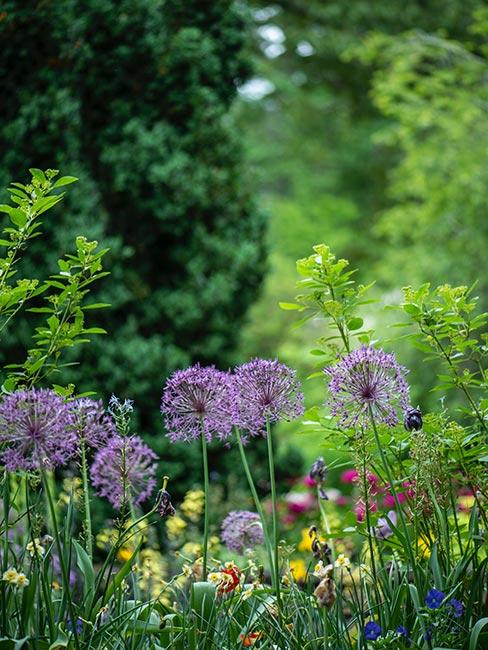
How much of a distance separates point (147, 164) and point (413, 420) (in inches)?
148

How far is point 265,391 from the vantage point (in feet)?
6.33

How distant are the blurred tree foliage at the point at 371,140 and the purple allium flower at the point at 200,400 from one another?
2056 mm

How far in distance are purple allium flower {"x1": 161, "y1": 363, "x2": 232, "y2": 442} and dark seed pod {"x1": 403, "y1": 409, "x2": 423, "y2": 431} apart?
1.39 feet

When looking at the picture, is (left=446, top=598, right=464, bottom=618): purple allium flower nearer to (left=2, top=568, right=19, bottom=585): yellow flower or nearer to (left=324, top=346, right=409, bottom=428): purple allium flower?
(left=324, top=346, right=409, bottom=428): purple allium flower

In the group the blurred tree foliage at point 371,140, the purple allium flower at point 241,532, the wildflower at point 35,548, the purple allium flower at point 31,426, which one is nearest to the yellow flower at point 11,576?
the wildflower at point 35,548

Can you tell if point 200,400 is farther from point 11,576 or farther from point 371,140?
point 371,140

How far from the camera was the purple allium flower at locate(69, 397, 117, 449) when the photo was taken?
1.86 m

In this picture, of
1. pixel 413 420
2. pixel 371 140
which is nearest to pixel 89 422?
pixel 413 420

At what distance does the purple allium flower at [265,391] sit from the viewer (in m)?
1.93

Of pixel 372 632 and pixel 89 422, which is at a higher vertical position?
pixel 89 422

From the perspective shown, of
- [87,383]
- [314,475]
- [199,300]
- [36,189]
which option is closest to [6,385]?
[36,189]

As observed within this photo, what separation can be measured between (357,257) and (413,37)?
25.1ft

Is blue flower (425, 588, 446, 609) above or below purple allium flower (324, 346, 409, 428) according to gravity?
below

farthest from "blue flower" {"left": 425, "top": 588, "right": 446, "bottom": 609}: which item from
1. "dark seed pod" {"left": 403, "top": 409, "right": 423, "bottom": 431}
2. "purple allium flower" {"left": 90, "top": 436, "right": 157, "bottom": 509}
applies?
"purple allium flower" {"left": 90, "top": 436, "right": 157, "bottom": 509}
